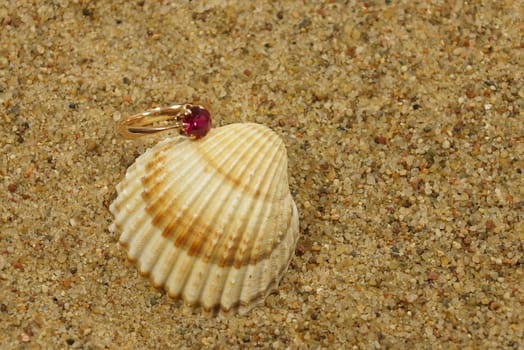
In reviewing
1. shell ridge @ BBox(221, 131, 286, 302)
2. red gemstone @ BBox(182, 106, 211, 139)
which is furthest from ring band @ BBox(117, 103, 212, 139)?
shell ridge @ BBox(221, 131, 286, 302)

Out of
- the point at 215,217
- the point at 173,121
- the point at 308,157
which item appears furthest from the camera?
the point at 308,157

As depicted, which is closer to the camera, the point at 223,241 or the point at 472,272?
the point at 223,241

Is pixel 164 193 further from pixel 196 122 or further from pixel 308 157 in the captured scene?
pixel 308 157

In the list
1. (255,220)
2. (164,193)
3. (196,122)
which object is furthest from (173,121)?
(255,220)

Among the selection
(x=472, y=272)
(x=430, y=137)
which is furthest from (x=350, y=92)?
(x=472, y=272)

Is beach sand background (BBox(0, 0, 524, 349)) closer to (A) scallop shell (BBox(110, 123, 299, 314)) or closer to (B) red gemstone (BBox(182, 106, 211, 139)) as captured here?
(A) scallop shell (BBox(110, 123, 299, 314))

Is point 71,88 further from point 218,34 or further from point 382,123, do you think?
point 382,123
